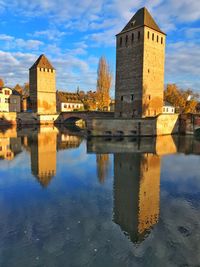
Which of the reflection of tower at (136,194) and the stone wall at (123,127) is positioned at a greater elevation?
the stone wall at (123,127)

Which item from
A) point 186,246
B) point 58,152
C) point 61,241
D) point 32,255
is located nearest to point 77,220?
point 61,241

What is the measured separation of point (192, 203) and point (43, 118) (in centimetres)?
4576

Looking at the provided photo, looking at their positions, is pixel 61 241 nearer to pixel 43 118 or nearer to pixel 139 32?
pixel 139 32

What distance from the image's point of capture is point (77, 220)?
7.36m

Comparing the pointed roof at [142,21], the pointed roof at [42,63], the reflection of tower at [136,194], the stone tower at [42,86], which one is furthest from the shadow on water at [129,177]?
the pointed roof at [42,63]

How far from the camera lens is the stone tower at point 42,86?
5281cm

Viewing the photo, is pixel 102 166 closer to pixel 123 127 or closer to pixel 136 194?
pixel 136 194

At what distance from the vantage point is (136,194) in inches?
387

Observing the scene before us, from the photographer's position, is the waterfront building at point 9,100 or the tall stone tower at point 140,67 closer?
the tall stone tower at point 140,67

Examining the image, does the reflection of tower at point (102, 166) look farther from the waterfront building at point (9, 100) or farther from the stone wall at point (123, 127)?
the waterfront building at point (9, 100)

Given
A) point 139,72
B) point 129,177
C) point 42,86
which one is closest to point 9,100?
point 42,86

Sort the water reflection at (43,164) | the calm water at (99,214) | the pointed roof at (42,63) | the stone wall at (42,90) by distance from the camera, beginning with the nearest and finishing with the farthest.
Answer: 1. the calm water at (99,214)
2. the water reflection at (43,164)
3. the stone wall at (42,90)
4. the pointed roof at (42,63)

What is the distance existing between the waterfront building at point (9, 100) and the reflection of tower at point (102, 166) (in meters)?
39.4

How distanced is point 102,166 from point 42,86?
43143 mm
